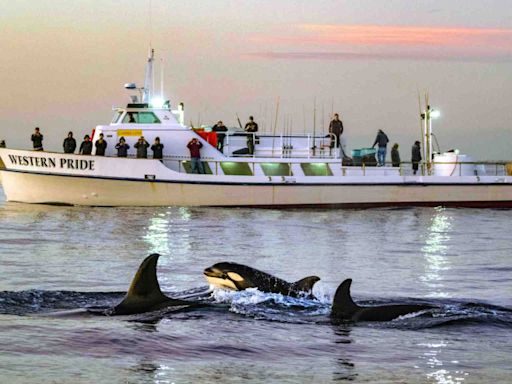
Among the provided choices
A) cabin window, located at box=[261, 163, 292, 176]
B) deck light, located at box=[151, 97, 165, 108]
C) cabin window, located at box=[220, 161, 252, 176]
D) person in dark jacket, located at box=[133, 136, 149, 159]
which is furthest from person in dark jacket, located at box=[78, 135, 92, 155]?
cabin window, located at box=[261, 163, 292, 176]

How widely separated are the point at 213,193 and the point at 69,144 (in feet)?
22.2

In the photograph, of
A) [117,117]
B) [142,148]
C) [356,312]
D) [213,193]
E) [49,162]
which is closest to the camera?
[356,312]

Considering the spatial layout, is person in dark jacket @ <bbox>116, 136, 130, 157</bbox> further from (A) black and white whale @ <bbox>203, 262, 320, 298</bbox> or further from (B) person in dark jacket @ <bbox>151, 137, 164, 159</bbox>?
(A) black and white whale @ <bbox>203, 262, 320, 298</bbox>

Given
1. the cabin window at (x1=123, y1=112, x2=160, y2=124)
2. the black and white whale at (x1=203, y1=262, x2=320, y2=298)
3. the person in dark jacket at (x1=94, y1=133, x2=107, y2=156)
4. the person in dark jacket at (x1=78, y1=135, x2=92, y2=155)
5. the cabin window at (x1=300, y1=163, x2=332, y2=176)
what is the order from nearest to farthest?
the black and white whale at (x1=203, y1=262, x2=320, y2=298)
the person in dark jacket at (x1=94, y1=133, x2=107, y2=156)
the person in dark jacket at (x1=78, y1=135, x2=92, y2=155)
the cabin window at (x1=123, y1=112, x2=160, y2=124)
the cabin window at (x1=300, y1=163, x2=332, y2=176)

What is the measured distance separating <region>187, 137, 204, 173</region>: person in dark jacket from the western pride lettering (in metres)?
4.37

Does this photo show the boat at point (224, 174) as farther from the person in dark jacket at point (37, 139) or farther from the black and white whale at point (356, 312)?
the black and white whale at point (356, 312)

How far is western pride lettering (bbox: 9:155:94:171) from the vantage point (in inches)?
1956

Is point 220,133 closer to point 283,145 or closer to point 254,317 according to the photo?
point 283,145

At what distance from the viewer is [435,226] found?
44.7 meters

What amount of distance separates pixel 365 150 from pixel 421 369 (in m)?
41.9

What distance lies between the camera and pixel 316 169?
52688 millimetres

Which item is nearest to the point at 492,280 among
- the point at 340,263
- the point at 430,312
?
the point at 340,263

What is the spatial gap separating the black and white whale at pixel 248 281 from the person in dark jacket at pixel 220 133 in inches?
1379

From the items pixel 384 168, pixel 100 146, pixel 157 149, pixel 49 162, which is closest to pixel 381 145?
pixel 384 168
